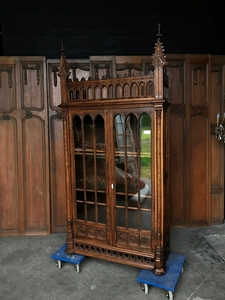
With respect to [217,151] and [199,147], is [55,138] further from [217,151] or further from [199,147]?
[217,151]

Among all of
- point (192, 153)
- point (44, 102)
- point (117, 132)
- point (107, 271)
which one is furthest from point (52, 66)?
point (107, 271)

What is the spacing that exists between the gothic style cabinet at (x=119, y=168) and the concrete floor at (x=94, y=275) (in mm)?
192

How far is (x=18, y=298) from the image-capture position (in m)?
2.35

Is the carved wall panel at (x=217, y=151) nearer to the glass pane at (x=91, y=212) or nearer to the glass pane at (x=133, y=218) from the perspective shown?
the glass pane at (x=133, y=218)

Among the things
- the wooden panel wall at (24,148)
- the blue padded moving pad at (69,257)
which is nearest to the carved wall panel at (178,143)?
the blue padded moving pad at (69,257)

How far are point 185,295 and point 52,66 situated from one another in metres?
3.24

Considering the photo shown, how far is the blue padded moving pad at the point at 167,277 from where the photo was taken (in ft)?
7.59

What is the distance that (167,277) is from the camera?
7.93 feet

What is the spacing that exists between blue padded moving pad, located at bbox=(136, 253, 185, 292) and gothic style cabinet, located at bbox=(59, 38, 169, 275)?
0.07 metres

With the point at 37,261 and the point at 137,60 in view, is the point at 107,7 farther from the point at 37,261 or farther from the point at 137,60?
the point at 37,261

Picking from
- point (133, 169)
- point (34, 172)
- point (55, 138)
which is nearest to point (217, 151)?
point (133, 169)

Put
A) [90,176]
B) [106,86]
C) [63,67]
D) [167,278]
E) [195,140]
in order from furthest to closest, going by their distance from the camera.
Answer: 1. [195,140]
2. [90,176]
3. [63,67]
4. [106,86]
5. [167,278]

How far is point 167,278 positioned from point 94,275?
0.79 m

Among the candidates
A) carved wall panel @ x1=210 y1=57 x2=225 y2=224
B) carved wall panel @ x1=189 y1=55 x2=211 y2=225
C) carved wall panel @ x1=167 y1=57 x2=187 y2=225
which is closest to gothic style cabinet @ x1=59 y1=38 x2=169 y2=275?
carved wall panel @ x1=167 y1=57 x2=187 y2=225
